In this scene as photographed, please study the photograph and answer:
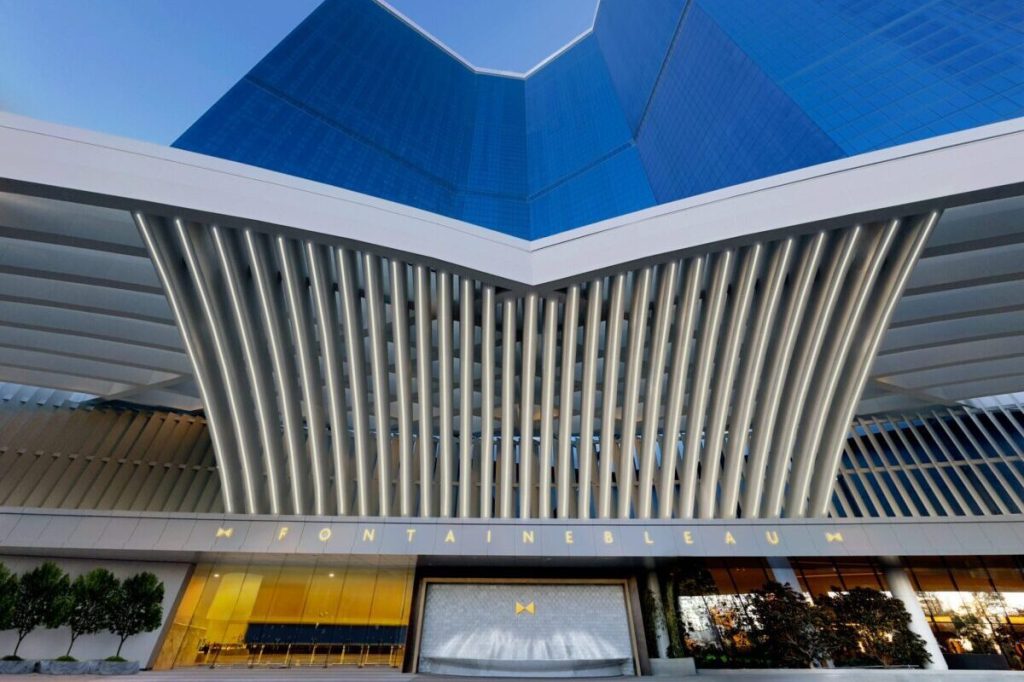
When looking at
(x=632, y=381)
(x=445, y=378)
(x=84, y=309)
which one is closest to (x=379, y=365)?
(x=445, y=378)

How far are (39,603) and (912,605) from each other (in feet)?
83.0

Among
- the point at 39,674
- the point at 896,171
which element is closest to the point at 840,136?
the point at 896,171

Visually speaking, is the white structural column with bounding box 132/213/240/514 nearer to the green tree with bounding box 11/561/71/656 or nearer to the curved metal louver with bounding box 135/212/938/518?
the curved metal louver with bounding box 135/212/938/518

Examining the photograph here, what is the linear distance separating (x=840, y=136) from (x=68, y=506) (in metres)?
46.8

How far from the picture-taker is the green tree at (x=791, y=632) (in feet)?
44.7

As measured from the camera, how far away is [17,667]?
1198 centimetres

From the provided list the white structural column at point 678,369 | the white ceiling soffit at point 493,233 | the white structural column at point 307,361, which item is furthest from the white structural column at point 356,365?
the white structural column at point 678,369

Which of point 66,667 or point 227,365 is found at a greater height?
point 227,365

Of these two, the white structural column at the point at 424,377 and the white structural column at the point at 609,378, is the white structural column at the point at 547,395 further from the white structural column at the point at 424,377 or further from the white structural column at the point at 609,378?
the white structural column at the point at 424,377

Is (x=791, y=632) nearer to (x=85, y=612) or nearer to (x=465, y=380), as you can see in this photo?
(x=465, y=380)

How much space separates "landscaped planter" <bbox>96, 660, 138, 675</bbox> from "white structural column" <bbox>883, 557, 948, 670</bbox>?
22.5 metres

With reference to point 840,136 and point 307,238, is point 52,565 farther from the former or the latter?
point 840,136

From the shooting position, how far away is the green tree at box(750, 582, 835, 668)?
44.7ft

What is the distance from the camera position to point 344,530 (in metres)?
14.4
